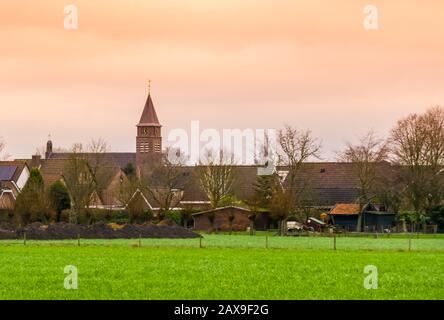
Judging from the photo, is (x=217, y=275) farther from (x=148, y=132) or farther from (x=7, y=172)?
(x=148, y=132)

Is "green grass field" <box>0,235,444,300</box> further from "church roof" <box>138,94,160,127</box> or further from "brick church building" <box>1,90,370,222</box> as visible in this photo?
"church roof" <box>138,94,160,127</box>

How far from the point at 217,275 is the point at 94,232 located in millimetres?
40749

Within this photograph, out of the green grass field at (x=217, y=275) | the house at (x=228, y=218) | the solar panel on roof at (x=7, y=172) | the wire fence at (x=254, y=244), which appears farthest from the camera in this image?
the solar panel on roof at (x=7, y=172)

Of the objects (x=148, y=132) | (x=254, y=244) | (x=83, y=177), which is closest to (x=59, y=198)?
(x=83, y=177)

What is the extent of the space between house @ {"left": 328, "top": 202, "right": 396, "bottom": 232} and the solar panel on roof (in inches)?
1428

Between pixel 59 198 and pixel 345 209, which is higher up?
pixel 59 198

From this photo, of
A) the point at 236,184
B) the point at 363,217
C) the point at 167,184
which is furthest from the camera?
the point at 236,184

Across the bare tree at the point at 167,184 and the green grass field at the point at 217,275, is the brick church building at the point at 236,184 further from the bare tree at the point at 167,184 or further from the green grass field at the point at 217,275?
the green grass field at the point at 217,275

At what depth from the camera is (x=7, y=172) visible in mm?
118375

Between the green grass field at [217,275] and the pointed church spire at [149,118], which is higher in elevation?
the pointed church spire at [149,118]

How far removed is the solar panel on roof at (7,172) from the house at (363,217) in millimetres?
36265

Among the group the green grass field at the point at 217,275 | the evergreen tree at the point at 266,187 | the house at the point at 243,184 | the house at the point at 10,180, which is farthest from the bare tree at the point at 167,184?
the green grass field at the point at 217,275

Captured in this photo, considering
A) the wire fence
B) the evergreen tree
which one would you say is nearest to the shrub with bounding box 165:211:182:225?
the evergreen tree

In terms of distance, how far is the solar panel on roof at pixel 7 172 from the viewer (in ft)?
385
